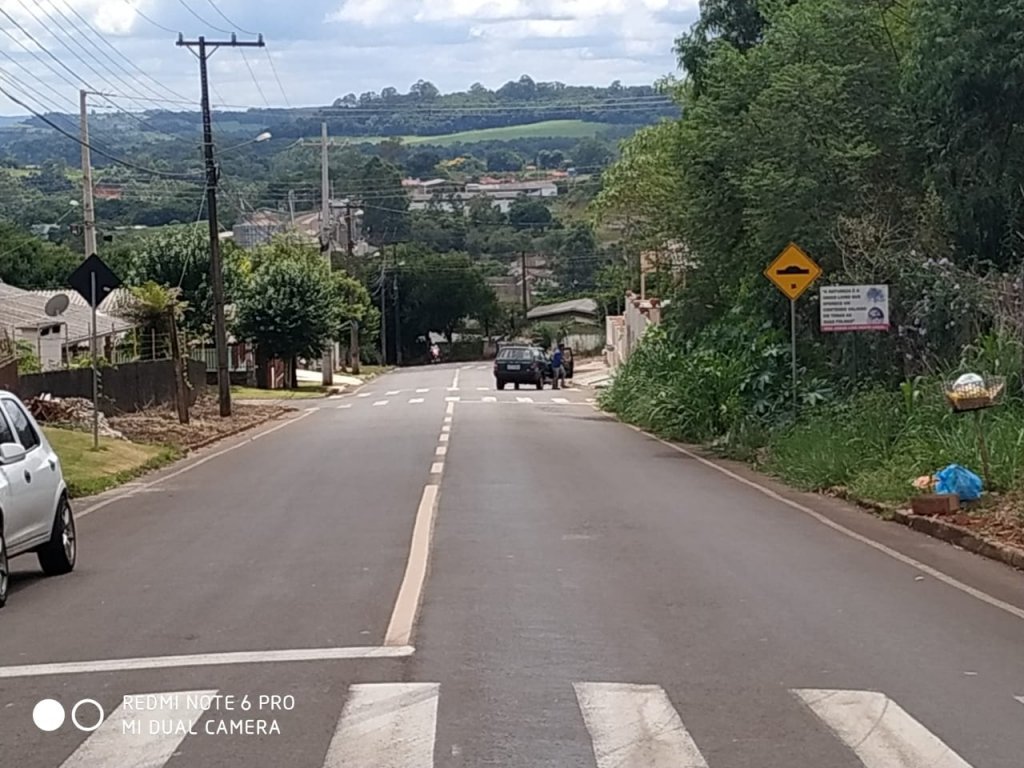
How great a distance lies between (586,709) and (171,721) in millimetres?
2022

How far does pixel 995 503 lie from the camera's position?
603 inches

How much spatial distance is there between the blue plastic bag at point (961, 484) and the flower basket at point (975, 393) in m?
0.71

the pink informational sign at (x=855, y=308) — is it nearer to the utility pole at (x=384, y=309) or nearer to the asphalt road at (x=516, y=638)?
the asphalt road at (x=516, y=638)

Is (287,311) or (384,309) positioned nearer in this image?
Answer: (287,311)

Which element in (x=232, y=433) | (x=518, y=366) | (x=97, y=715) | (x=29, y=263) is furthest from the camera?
(x=29, y=263)

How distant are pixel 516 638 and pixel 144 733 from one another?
9.27 ft

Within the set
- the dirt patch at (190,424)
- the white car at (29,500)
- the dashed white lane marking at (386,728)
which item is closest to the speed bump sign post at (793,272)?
the dirt patch at (190,424)

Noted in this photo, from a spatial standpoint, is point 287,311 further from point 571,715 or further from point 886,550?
point 571,715

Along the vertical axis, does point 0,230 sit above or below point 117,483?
above

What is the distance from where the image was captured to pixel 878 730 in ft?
24.0

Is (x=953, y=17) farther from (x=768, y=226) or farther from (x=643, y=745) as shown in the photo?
(x=643, y=745)

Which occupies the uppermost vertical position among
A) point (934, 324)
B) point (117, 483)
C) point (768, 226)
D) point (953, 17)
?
point (953, 17)

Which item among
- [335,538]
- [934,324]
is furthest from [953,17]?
[335,538]

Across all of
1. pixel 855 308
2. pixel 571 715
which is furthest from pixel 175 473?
pixel 571 715
